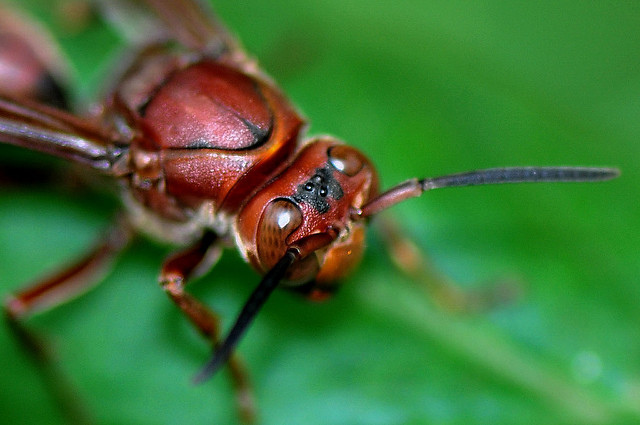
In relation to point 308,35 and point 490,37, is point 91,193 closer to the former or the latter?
point 308,35

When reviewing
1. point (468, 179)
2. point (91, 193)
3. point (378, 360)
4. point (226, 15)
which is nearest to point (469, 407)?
point (378, 360)

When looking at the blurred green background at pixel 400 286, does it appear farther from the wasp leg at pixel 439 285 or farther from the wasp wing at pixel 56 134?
the wasp wing at pixel 56 134

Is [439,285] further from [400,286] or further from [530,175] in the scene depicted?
[530,175]

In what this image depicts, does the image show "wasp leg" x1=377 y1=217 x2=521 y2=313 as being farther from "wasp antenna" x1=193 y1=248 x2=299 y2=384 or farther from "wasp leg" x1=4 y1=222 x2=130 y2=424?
"wasp leg" x1=4 y1=222 x2=130 y2=424

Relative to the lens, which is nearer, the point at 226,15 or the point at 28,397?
the point at 28,397

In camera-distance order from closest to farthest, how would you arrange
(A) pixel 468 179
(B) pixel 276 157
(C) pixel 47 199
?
(A) pixel 468 179
(B) pixel 276 157
(C) pixel 47 199

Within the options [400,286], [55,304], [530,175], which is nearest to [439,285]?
[400,286]
